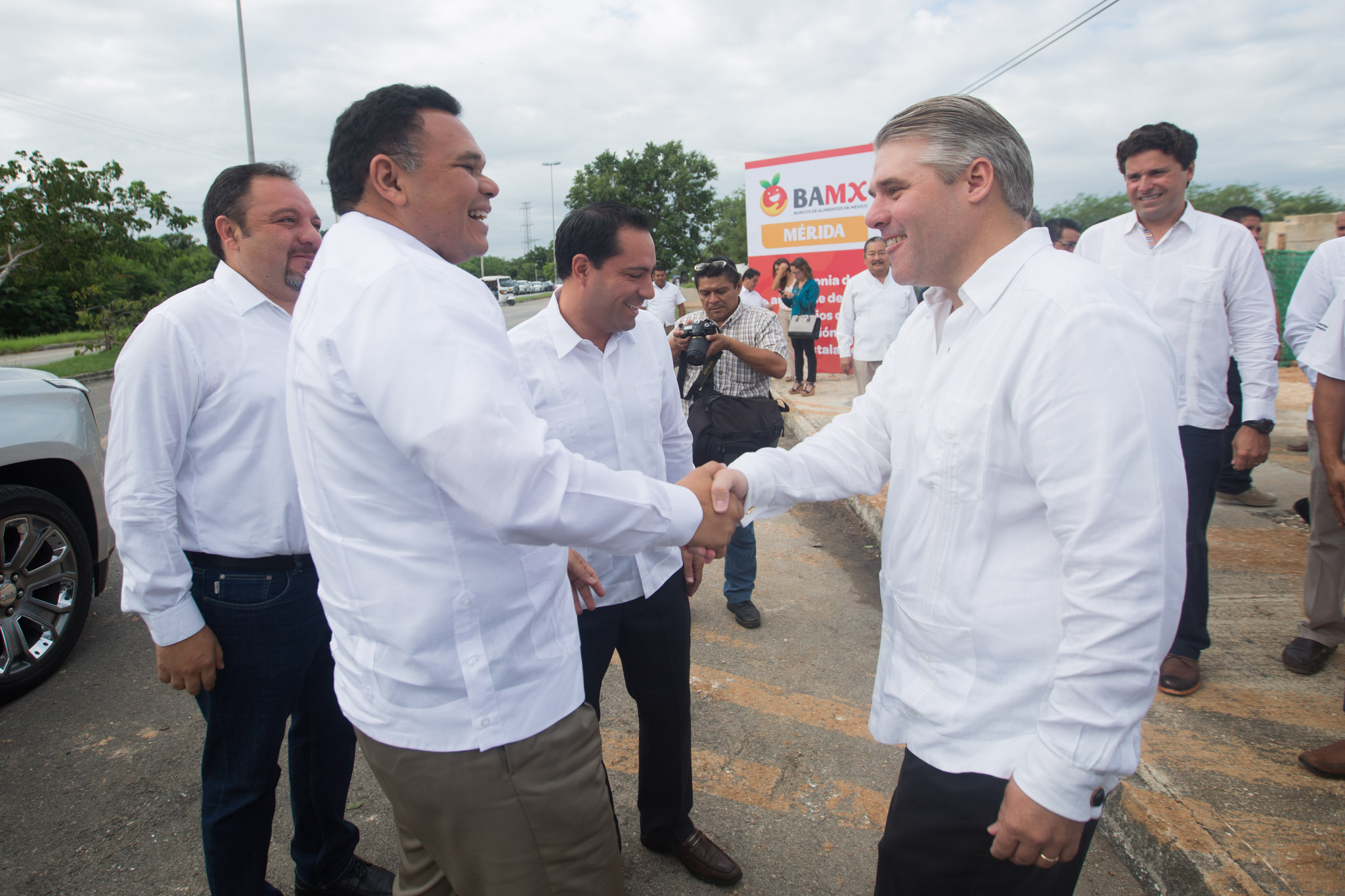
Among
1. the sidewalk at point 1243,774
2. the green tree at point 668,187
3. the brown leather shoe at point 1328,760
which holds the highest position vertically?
the green tree at point 668,187

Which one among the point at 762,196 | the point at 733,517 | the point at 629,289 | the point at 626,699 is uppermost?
the point at 762,196

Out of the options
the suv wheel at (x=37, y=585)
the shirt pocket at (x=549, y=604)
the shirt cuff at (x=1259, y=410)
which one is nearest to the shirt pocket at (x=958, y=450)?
the shirt pocket at (x=549, y=604)

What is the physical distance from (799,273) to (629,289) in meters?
9.80

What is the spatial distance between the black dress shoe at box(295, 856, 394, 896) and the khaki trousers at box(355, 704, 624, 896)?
1143 millimetres

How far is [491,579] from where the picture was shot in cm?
141

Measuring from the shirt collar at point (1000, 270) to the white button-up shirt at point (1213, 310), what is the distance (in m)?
2.11

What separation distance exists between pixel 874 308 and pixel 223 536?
6535 millimetres

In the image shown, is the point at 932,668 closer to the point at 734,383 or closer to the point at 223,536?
the point at 223,536

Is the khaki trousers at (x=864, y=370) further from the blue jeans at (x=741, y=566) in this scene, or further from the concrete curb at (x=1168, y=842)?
the concrete curb at (x=1168, y=842)

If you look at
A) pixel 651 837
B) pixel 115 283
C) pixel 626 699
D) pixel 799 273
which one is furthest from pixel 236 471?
pixel 115 283

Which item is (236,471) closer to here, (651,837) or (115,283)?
(651,837)

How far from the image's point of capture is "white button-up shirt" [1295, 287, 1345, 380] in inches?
112

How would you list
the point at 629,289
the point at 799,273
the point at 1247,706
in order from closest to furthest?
the point at 629,289 → the point at 1247,706 → the point at 799,273

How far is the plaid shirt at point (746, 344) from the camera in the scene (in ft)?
13.9
